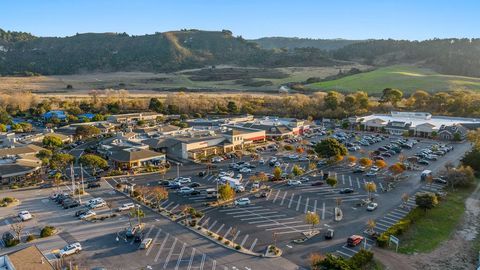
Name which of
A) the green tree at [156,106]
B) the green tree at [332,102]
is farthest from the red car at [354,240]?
the green tree at [156,106]

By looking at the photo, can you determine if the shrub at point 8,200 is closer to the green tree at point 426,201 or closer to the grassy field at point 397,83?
the green tree at point 426,201

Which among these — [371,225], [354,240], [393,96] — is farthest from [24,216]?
[393,96]

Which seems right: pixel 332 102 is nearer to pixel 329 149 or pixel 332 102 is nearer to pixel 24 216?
pixel 329 149

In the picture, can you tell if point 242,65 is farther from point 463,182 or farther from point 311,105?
point 463,182

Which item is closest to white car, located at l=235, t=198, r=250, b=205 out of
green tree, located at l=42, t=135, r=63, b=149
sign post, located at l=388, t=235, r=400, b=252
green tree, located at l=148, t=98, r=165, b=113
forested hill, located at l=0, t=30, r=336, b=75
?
sign post, located at l=388, t=235, r=400, b=252

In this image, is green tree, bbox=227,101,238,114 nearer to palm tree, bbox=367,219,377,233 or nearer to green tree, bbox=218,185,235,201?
green tree, bbox=218,185,235,201

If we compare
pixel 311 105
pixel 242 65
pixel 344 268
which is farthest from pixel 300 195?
pixel 242 65

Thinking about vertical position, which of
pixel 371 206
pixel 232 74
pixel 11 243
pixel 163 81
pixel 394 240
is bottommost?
pixel 11 243
